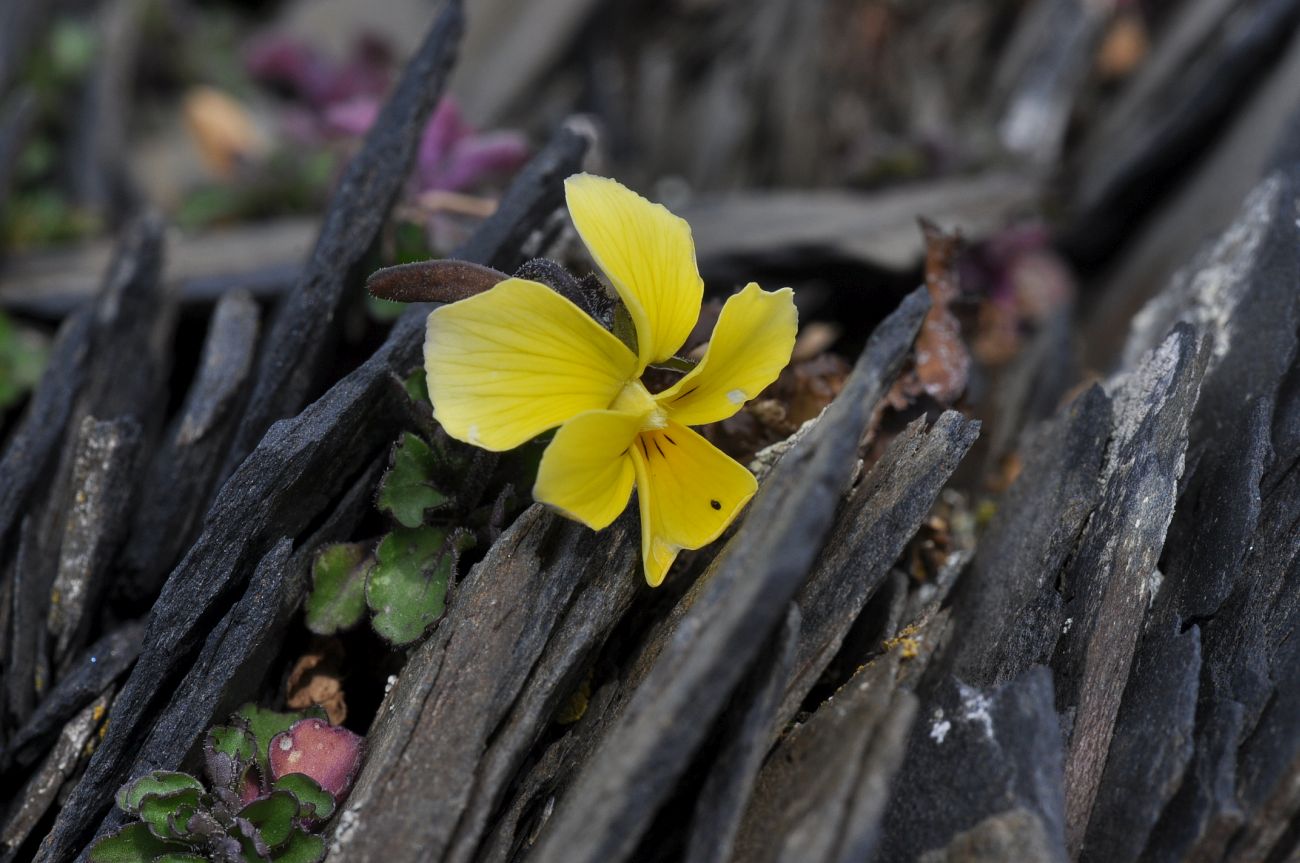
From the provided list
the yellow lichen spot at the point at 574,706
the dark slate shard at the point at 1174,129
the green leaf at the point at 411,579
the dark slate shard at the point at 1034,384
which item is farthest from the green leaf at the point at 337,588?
the dark slate shard at the point at 1174,129

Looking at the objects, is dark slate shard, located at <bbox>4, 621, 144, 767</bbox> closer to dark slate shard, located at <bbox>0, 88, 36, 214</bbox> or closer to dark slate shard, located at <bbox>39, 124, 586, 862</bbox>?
dark slate shard, located at <bbox>39, 124, 586, 862</bbox>

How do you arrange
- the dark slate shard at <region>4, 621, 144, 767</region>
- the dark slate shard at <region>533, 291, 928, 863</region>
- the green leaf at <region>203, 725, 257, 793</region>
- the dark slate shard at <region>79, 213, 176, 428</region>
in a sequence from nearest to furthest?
the dark slate shard at <region>533, 291, 928, 863</region>, the green leaf at <region>203, 725, 257, 793</region>, the dark slate shard at <region>4, 621, 144, 767</region>, the dark slate shard at <region>79, 213, 176, 428</region>

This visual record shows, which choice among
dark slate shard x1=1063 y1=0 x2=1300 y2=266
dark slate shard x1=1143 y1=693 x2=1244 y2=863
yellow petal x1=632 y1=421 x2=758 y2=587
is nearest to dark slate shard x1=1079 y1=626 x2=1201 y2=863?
dark slate shard x1=1143 y1=693 x2=1244 y2=863

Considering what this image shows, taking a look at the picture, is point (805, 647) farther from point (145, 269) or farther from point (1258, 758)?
point (145, 269)

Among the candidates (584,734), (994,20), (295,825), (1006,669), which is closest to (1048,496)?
(1006,669)

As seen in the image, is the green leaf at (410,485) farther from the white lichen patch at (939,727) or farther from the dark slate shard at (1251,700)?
the dark slate shard at (1251,700)

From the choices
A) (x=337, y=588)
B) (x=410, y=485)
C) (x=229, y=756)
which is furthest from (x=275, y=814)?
(x=410, y=485)

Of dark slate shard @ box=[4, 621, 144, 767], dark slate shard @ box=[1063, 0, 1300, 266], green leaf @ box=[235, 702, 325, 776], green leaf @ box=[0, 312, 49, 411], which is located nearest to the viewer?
green leaf @ box=[235, 702, 325, 776]
